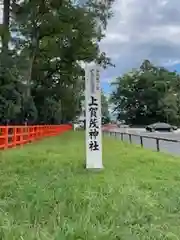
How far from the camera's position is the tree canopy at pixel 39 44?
100 ft

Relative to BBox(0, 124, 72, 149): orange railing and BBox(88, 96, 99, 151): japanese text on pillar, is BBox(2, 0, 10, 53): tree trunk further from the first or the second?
BBox(88, 96, 99, 151): japanese text on pillar

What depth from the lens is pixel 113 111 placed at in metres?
97.4

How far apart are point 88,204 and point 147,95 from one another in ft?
273

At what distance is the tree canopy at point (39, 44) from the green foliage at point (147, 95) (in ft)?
142

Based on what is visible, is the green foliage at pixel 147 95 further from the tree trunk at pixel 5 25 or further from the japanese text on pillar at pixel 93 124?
the japanese text on pillar at pixel 93 124

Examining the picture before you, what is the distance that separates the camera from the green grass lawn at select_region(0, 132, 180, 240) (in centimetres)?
485

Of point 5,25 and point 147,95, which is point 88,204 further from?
point 147,95

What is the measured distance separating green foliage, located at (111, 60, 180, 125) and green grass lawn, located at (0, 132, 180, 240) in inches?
2973

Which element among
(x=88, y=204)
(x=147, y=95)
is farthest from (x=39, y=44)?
(x=147, y=95)

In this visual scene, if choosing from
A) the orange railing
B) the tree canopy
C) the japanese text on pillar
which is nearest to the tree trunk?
the tree canopy

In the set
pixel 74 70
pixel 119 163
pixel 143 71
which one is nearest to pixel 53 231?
pixel 119 163

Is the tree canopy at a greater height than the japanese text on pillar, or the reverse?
the tree canopy

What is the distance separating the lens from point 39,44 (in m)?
36.9

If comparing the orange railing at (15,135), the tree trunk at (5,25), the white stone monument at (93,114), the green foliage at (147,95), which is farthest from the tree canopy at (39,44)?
the green foliage at (147,95)
